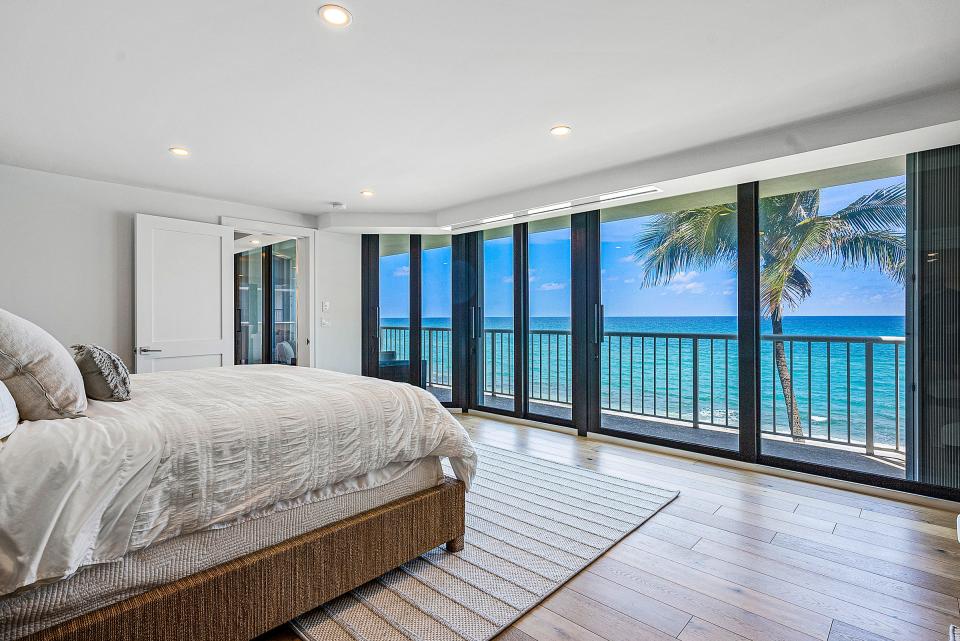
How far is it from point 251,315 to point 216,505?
551cm

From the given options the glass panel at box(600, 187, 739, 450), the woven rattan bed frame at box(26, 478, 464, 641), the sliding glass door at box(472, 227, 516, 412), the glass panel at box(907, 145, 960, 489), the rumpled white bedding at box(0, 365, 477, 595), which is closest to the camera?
the rumpled white bedding at box(0, 365, 477, 595)

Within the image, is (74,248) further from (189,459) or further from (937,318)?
(937,318)

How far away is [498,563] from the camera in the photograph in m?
2.18

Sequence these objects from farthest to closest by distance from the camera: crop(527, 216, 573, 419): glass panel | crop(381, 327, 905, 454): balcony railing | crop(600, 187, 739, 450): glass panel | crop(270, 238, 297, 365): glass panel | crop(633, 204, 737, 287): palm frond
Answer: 1. crop(270, 238, 297, 365): glass panel
2. crop(527, 216, 573, 419): glass panel
3. crop(600, 187, 739, 450): glass panel
4. crop(633, 204, 737, 287): palm frond
5. crop(381, 327, 905, 454): balcony railing

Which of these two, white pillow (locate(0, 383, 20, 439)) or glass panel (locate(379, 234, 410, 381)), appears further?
glass panel (locate(379, 234, 410, 381))

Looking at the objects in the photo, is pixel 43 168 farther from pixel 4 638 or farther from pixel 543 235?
pixel 543 235

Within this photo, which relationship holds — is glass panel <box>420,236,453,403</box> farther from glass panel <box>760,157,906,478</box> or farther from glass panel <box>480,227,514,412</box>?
glass panel <box>760,157,906,478</box>

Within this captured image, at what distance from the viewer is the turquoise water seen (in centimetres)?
334

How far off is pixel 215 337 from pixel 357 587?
3430 mm

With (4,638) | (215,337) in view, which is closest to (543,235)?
(215,337)

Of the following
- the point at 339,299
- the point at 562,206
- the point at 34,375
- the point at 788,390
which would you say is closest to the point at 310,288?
the point at 339,299

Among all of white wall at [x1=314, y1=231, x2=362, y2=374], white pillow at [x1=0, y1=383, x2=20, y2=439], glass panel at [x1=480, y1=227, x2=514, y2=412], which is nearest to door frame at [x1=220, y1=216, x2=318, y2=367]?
white wall at [x1=314, y1=231, x2=362, y2=374]

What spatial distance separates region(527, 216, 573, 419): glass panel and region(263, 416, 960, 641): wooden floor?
2.10 m

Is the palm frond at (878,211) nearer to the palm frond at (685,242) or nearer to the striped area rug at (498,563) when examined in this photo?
the palm frond at (685,242)
